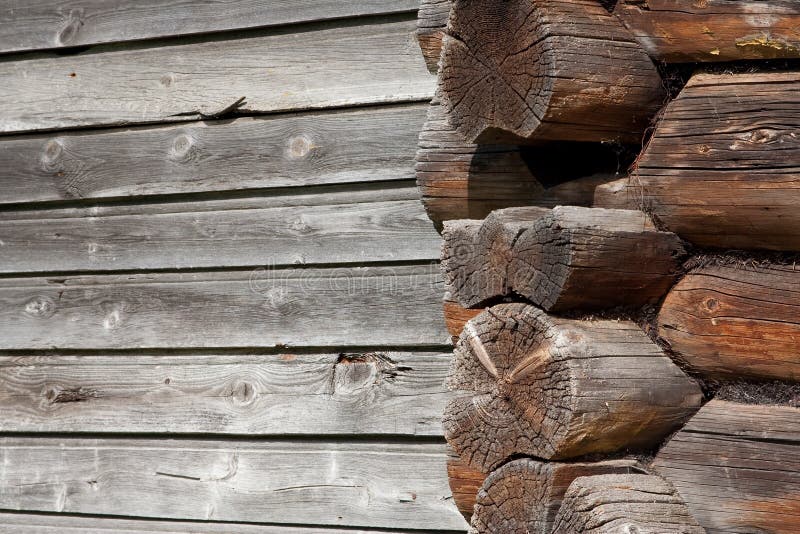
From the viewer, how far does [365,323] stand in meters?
2.83

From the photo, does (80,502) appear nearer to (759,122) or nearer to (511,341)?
(511,341)

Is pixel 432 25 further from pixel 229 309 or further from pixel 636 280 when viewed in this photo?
pixel 229 309

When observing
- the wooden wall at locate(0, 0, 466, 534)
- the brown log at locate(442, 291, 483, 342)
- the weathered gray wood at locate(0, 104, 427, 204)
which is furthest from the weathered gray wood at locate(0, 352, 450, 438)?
the weathered gray wood at locate(0, 104, 427, 204)

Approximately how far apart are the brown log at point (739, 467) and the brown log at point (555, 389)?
65 mm

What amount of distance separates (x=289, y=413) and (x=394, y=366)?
14.8 inches

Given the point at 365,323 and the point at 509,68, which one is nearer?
the point at 509,68

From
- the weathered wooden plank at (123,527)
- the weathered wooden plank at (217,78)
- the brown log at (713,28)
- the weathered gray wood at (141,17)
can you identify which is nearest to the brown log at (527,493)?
the brown log at (713,28)

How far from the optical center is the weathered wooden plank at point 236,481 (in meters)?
2.77

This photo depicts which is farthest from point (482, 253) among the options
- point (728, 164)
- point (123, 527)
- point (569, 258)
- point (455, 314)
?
point (123, 527)

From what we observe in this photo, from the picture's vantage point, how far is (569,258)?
1.73 metres

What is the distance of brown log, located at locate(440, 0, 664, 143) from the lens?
1761 millimetres

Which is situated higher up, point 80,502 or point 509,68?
point 509,68

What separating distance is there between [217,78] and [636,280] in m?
1.67

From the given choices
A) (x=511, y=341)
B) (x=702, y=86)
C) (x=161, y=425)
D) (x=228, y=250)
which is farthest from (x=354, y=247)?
(x=702, y=86)
